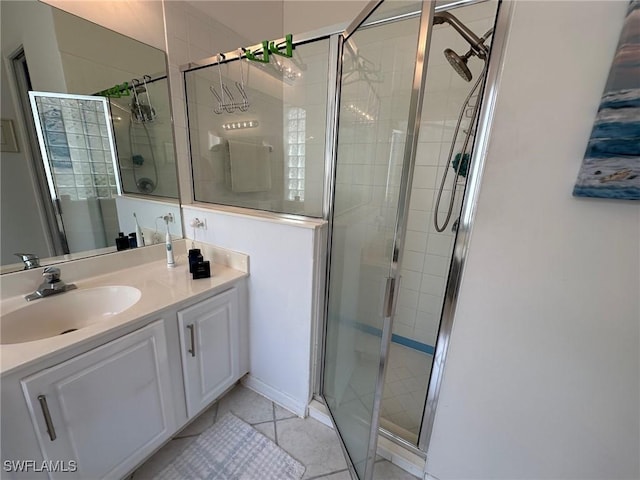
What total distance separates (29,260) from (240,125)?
142 centimetres

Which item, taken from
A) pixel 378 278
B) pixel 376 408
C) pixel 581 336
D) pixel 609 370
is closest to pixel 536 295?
pixel 581 336

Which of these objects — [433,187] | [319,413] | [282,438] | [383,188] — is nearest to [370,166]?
[383,188]

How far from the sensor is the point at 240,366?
1602 mm

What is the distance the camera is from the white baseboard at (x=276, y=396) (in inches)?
60.0

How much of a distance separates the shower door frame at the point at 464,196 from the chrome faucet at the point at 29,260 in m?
1.32

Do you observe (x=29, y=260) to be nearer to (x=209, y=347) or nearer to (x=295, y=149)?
(x=209, y=347)

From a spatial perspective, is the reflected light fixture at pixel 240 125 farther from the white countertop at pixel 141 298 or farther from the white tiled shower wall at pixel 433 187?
the white tiled shower wall at pixel 433 187

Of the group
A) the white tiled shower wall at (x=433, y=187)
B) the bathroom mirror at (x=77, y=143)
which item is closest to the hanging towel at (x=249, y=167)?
the bathroom mirror at (x=77, y=143)

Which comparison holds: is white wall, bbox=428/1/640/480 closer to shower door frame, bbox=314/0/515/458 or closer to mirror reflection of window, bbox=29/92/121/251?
shower door frame, bbox=314/0/515/458

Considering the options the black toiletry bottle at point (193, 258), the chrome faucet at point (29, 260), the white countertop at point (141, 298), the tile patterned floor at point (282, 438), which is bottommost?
the tile patterned floor at point (282, 438)

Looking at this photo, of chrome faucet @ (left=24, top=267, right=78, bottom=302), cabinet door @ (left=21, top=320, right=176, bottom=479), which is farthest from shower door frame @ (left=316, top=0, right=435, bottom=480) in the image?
chrome faucet @ (left=24, top=267, right=78, bottom=302)

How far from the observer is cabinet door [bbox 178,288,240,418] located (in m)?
1.24

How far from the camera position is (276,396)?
1600mm

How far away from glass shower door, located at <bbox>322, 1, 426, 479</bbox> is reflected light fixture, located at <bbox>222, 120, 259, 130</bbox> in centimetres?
103
